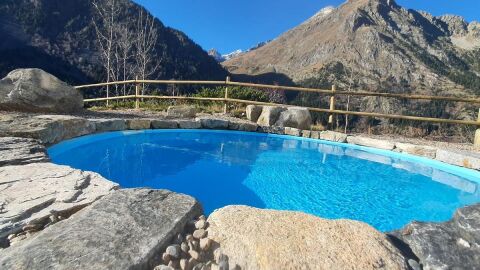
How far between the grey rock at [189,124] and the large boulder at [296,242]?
560 cm

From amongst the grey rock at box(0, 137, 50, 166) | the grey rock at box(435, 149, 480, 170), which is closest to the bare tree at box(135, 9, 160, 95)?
the grey rock at box(0, 137, 50, 166)

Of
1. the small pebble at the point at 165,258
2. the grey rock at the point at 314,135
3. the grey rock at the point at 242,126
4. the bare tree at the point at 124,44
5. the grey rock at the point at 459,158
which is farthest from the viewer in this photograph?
the bare tree at the point at 124,44

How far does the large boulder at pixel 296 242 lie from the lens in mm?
1440

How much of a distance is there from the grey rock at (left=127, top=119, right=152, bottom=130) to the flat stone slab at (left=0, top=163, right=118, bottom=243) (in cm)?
398

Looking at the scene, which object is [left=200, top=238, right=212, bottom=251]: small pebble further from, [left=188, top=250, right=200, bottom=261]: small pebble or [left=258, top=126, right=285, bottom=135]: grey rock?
[left=258, top=126, right=285, bottom=135]: grey rock

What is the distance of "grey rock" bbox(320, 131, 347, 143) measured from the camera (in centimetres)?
716

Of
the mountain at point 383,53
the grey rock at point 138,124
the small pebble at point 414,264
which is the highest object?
the mountain at point 383,53

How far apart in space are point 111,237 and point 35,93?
5.86 metres

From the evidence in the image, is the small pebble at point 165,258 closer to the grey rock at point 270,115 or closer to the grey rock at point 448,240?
the grey rock at point 448,240

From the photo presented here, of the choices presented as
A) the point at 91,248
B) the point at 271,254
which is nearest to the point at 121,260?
the point at 91,248

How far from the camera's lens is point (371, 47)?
136 m

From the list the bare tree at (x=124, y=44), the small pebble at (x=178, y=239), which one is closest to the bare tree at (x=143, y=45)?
the bare tree at (x=124, y=44)

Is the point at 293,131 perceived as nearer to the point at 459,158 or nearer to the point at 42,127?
the point at 459,158

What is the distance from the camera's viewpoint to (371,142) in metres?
6.79
